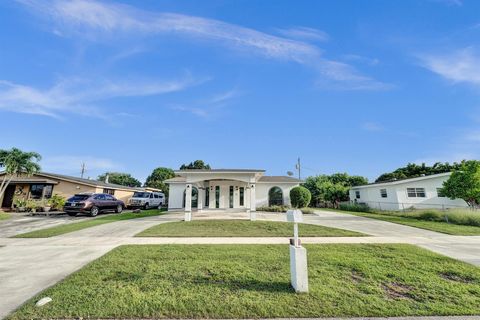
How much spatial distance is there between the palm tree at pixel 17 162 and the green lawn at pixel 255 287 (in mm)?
18894

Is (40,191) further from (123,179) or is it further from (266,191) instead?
(123,179)

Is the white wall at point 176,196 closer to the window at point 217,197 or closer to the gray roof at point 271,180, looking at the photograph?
the gray roof at point 271,180

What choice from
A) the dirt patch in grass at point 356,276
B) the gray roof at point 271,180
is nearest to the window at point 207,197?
the gray roof at point 271,180

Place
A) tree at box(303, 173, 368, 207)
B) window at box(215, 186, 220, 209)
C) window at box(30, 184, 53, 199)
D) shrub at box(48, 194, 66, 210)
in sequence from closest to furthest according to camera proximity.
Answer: shrub at box(48, 194, 66, 210), window at box(215, 186, 220, 209), window at box(30, 184, 53, 199), tree at box(303, 173, 368, 207)

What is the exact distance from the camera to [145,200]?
957 inches

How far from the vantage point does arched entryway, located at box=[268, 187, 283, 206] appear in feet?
79.8

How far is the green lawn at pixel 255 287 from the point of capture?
10.9ft

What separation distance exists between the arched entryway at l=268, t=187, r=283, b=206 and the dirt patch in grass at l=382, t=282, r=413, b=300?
65.1 feet

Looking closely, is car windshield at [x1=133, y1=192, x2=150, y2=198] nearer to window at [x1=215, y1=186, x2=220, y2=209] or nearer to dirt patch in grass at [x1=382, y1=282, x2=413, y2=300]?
window at [x1=215, y1=186, x2=220, y2=209]

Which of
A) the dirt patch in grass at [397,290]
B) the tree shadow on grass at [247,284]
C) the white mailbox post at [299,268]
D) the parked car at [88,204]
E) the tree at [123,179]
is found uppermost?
the tree at [123,179]

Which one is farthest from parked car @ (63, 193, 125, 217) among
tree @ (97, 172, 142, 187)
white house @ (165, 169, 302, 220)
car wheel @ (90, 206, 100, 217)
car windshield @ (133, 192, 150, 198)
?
tree @ (97, 172, 142, 187)

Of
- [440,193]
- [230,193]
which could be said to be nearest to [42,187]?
[230,193]

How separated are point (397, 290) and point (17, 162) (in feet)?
84.1

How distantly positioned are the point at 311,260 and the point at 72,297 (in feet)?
16.6
